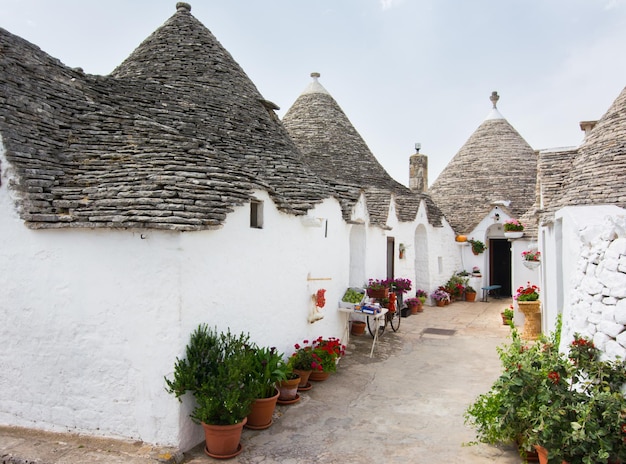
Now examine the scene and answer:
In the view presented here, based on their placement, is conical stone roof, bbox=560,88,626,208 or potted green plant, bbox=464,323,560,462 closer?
potted green plant, bbox=464,323,560,462

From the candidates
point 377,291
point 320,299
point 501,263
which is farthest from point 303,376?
point 501,263

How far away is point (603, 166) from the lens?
8008 millimetres

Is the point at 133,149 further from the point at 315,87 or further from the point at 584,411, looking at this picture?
the point at 315,87

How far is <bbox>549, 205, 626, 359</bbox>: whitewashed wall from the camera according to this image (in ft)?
12.6

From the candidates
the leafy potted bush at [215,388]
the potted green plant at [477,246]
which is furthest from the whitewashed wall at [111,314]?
the potted green plant at [477,246]

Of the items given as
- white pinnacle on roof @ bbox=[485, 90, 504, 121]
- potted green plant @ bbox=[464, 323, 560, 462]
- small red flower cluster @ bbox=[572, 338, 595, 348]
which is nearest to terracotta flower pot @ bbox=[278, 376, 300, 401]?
potted green plant @ bbox=[464, 323, 560, 462]

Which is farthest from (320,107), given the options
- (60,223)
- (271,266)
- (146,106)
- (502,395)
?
(502,395)

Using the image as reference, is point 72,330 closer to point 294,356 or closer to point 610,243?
point 294,356

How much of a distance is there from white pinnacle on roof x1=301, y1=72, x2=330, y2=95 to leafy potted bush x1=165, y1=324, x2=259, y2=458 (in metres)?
13.6

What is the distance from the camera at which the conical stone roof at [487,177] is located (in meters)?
18.2

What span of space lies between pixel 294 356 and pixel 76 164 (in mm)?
4061

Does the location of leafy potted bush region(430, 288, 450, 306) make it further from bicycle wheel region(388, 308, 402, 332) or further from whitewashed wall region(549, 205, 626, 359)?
whitewashed wall region(549, 205, 626, 359)

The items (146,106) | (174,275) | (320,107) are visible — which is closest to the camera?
(174,275)

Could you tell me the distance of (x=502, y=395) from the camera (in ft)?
14.4
